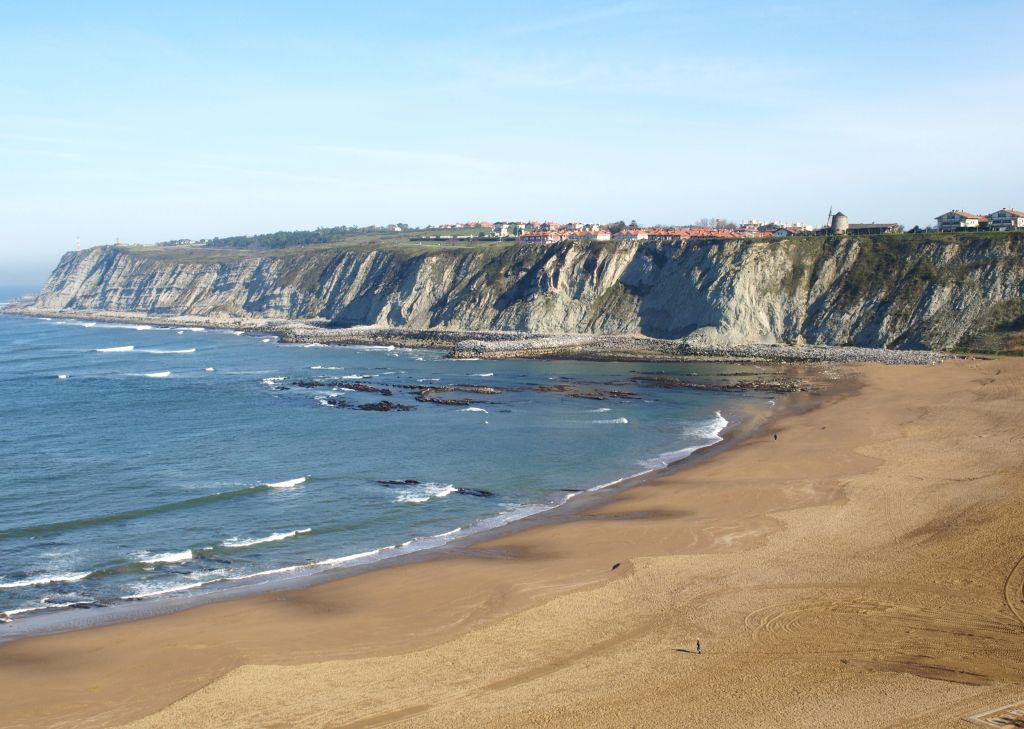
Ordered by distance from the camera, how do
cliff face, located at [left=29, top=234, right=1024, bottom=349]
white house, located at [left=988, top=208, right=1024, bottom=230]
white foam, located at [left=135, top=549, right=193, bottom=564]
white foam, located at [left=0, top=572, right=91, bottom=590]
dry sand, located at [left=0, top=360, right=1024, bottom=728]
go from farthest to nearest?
white house, located at [left=988, top=208, right=1024, bottom=230]
cliff face, located at [left=29, top=234, right=1024, bottom=349]
white foam, located at [left=135, top=549, right=193, bottom=564]
white foam, located at [left=0, top=572, right=91, bottom=590]
dry sand, located at [left=0, top=360, right=1024, bottom=728]

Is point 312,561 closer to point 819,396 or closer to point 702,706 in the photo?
point 702,706

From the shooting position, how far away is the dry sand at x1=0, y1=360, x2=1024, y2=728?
17.4 metres

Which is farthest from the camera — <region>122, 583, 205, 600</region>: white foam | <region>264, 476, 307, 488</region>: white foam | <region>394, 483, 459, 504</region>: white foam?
<region>264, 476, 307, 488</region>: white foam

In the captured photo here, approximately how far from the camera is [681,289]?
86.2 metres

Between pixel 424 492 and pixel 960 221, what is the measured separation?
8168 centimetres

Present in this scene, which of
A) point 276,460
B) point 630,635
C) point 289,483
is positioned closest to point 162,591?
point 289,483

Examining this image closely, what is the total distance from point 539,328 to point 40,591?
68921mm

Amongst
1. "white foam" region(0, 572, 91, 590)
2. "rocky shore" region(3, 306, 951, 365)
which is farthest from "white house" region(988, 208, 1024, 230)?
"white foam" region(0, 572, 91, 590)

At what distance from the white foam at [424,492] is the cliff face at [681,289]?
48.4 m

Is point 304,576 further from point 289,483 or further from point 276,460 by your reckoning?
point 276,460

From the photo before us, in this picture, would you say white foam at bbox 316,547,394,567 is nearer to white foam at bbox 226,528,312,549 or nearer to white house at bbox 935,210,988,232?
white foam at bbox 226,528,312,549

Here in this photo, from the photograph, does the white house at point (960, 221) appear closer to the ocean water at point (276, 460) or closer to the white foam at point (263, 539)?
the ocean water at point (276, 460)

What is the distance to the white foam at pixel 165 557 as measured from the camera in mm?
27297

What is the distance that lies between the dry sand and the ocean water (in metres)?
3.81
